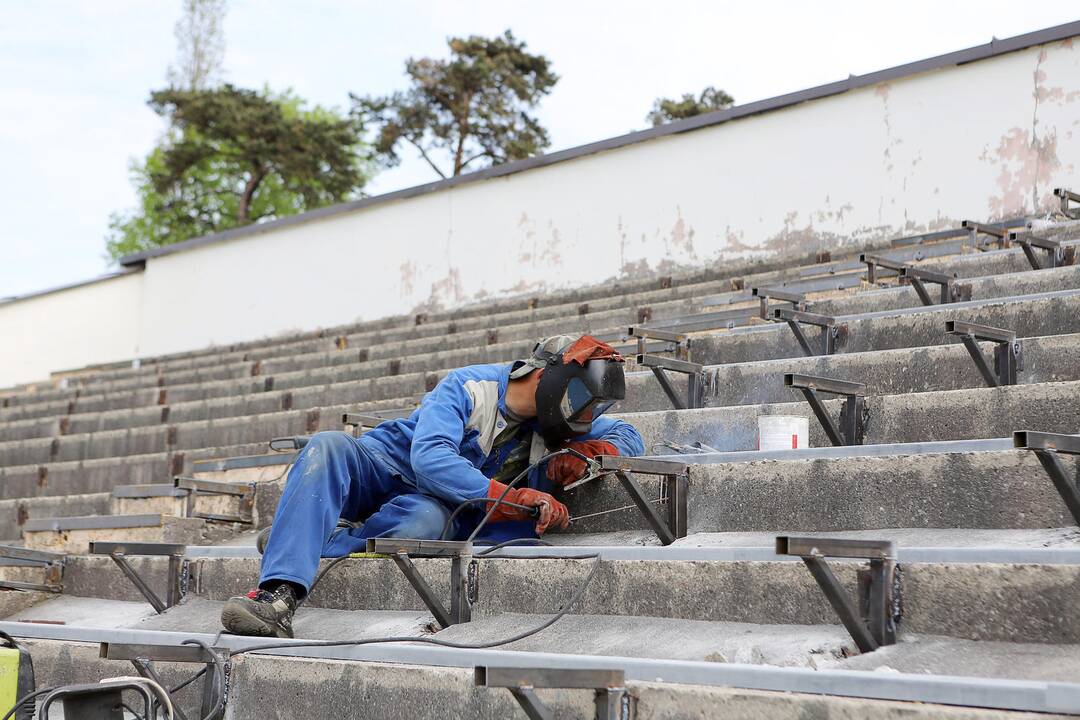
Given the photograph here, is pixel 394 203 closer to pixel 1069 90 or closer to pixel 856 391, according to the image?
pixel 1069 90

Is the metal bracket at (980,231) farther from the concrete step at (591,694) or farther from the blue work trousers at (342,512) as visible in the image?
the concrete step at (591,694)

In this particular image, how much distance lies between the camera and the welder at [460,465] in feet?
9.83

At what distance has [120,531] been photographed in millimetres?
4434

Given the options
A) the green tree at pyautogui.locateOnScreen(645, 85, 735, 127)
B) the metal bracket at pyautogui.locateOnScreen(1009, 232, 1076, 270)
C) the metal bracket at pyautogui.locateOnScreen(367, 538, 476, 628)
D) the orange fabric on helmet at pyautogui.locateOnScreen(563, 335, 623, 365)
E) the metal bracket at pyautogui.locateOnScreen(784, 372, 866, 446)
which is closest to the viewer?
the metal bracket at pyautogui.locateOnScreen(367, 538, 476, 628)

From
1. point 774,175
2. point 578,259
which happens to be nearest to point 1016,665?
point 774,175

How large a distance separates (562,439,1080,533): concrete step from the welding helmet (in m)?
0.23

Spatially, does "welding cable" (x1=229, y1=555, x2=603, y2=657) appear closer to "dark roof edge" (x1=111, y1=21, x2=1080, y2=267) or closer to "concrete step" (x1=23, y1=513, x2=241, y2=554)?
"concrete step" (x1=23, y1=513, x2=241, y2=554)

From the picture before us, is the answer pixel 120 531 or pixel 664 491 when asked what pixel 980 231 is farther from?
pixel 120 531

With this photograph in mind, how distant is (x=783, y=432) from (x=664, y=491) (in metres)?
0.37

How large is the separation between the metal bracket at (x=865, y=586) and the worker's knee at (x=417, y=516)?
130 centimetres

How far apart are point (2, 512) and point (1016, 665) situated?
516cm

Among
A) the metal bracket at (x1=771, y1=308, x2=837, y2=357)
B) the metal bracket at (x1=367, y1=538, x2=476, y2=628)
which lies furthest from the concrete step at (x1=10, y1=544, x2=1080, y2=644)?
the metal bracket at (x1=771, y1=308, x2=837, y2=357)

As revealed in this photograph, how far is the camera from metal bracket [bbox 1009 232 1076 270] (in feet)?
15.7

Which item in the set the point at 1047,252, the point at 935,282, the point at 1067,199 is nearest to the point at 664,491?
the point at 935,282
